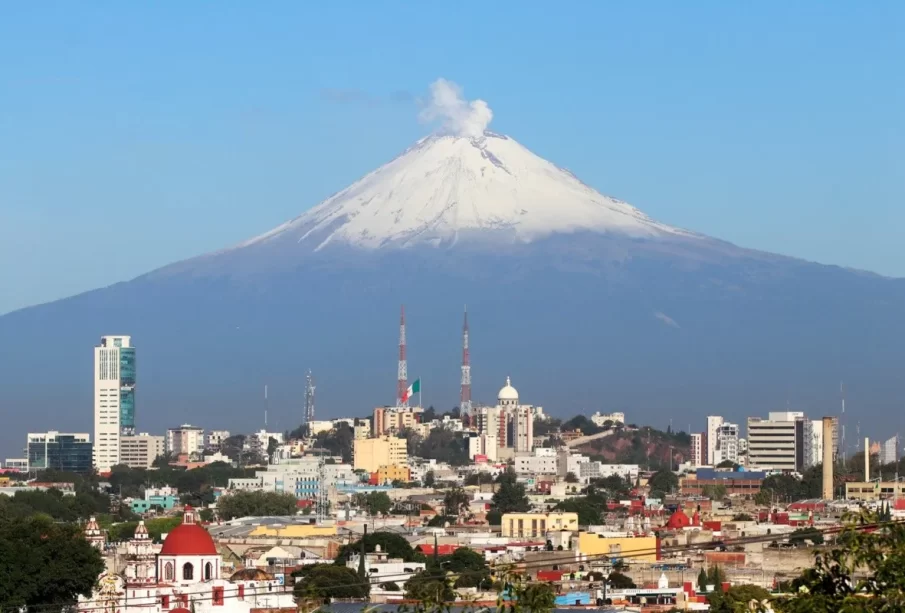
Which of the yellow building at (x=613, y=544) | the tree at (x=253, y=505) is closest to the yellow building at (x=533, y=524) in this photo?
the yellow building at (x=613, y=544)

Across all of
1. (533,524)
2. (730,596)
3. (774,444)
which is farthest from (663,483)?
(730,596)

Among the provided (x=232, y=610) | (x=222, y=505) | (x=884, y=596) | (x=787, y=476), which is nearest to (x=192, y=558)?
(x=232, y=610)

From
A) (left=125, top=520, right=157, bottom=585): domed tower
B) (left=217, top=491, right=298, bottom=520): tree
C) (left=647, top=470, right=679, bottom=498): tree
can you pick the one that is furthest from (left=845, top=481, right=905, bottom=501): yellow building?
(left=125, top=520, right=157, bottom=585): domed tower

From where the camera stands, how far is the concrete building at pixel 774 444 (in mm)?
180625

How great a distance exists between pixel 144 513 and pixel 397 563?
60.7 metres

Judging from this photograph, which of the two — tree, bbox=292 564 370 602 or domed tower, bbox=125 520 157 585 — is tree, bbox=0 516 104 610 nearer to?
domed tower, bbox=125 520 157 585

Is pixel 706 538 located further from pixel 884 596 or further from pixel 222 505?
pixel 884 596

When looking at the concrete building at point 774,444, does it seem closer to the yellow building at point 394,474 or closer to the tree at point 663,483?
the tree at point 663,483

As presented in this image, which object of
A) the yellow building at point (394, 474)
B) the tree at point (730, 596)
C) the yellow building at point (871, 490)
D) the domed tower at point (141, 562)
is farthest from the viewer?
the yellow building at point (394, 474)

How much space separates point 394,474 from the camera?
177 meters

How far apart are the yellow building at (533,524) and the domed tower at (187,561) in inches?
1726

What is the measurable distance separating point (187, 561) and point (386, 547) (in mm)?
26692

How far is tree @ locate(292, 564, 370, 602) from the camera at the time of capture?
5626 cm

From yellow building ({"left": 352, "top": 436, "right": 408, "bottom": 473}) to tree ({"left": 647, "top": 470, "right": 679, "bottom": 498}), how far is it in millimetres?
30966
